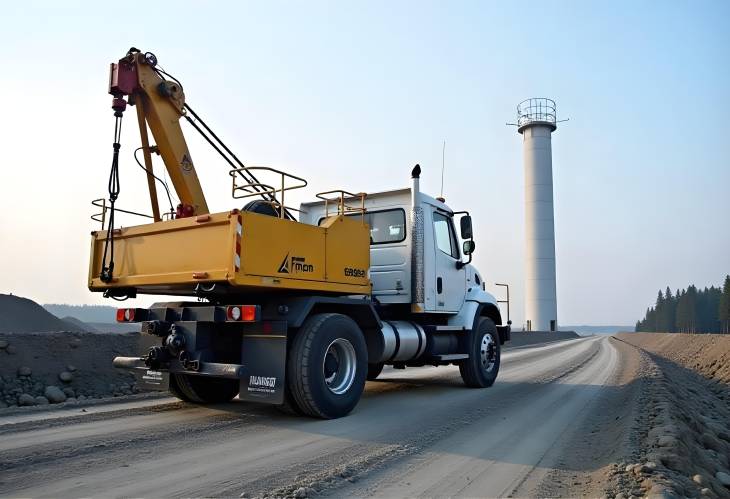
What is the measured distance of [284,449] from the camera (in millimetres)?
5609

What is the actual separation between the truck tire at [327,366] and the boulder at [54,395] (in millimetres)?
4510

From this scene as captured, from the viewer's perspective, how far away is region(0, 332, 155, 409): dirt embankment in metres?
9.21

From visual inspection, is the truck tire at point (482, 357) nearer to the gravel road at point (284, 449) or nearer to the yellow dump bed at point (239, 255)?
the gravel road at point (284, 449)

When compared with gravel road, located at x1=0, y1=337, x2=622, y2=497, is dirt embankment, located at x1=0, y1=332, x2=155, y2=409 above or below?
above

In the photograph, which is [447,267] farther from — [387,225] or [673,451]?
[673,451]

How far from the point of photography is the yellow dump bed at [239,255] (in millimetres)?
6406

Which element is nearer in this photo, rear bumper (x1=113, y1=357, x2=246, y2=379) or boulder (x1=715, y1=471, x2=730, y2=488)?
boulder (x1=715, y1=471, x2=730, y2=488)

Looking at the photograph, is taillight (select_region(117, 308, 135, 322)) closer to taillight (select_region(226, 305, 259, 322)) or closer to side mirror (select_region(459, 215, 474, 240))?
taillight (select_region(226, 305, 259, 322))

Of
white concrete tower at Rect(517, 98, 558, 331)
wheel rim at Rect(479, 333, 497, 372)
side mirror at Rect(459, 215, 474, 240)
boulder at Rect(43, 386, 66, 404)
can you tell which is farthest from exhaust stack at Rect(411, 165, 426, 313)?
white concrete tower at Rect(517, 98, 558, 331)

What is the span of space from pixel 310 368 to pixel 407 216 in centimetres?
393

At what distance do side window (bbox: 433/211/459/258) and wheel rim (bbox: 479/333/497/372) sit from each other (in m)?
1.79

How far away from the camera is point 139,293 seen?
7.94m

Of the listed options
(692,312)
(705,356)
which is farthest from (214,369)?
(692,312)

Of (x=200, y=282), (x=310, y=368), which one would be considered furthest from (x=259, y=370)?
(x=200, y=282)
